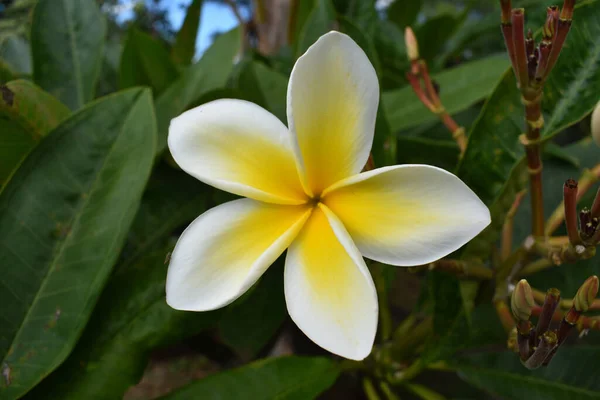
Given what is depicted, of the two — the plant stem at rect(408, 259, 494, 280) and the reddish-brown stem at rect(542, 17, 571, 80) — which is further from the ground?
the reddish-brown stem at rect(542, 17, 571, 80)

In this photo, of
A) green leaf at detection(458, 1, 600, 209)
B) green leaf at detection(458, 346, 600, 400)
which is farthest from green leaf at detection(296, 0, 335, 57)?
green leaf at detection(458, 346, 600, 400)

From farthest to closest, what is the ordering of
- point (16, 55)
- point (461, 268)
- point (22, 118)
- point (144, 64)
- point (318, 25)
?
point (16, 55), point (144, 64), point (318, 25), point (22, 118), point (461, 268)

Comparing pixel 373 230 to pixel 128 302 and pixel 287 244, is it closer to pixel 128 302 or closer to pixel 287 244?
pixel 287 244

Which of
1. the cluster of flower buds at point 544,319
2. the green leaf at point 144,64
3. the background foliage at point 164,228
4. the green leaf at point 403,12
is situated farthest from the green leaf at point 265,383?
the green leaf at point 403,12

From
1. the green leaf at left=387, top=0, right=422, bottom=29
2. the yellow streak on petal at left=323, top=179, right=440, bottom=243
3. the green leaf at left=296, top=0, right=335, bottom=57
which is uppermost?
the green leaf at left=296, top=0, right=335, bottom=57

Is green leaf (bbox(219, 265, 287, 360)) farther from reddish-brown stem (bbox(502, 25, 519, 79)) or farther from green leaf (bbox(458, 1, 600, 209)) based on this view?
reddish-brown stem (bbox(502, 25, 519, 79))

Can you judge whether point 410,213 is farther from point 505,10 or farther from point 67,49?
point 67,49

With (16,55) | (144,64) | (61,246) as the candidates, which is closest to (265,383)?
(61,246)
